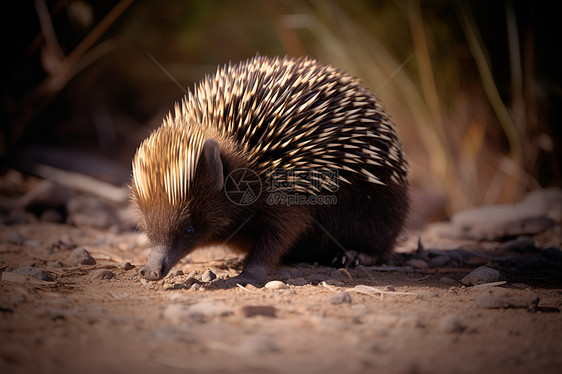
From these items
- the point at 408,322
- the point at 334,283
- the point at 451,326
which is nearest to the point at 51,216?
the point at 334,283

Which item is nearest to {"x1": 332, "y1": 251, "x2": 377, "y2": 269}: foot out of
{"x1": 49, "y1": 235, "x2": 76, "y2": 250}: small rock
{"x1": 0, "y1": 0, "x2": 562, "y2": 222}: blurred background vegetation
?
{"x1": 49, "y1": 235, "x2": 76, "y2": 250}: small rock

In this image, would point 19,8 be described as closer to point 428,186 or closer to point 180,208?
point 180,208

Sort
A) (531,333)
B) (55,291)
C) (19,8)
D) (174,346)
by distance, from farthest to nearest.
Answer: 1. (19,8)
2. (55,291)
3. (531,333)
4. (174,346)

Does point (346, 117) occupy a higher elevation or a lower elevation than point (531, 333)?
higher

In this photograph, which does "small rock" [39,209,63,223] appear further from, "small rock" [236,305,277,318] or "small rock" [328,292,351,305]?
"small rock" [328,292,351,305]

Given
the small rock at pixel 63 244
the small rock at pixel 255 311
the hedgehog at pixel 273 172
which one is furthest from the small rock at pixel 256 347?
the small rock at pixel 63 244

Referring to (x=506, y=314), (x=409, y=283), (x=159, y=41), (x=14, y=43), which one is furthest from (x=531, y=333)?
(x=159, y=41)
